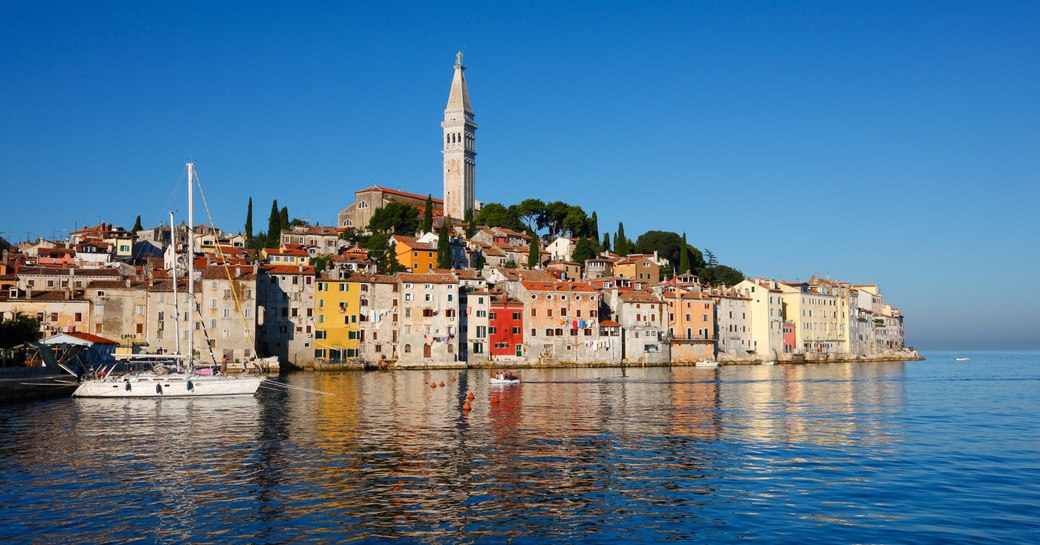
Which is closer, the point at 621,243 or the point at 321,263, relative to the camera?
the point at 321,263

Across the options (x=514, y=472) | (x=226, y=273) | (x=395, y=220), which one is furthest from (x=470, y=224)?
(x=514, y=472)

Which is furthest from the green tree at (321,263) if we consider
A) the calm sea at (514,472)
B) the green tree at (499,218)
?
the calm sea at (514,472)

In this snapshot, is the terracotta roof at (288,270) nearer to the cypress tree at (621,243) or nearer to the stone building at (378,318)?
the stone building at (378,318)

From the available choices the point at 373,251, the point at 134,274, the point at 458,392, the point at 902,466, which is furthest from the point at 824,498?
the point at 373,251

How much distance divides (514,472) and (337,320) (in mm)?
55936

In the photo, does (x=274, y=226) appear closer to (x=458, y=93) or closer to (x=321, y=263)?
(x=321, y=263)

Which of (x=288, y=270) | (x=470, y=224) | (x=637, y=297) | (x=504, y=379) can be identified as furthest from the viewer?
(x=470, y=224)

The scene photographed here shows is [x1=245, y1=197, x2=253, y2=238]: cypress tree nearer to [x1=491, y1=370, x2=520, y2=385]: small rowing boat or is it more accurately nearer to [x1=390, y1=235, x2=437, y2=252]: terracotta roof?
[x1=390, y1=235, x2=437, y2=252]: terracotta roof

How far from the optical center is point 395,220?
121125 mm

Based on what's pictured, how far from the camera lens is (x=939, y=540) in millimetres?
15461

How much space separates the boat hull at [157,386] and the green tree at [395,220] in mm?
77059

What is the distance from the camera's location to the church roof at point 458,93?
497 feet

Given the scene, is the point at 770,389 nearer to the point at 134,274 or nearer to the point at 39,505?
the point at 39,505

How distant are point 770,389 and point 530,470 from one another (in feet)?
113
